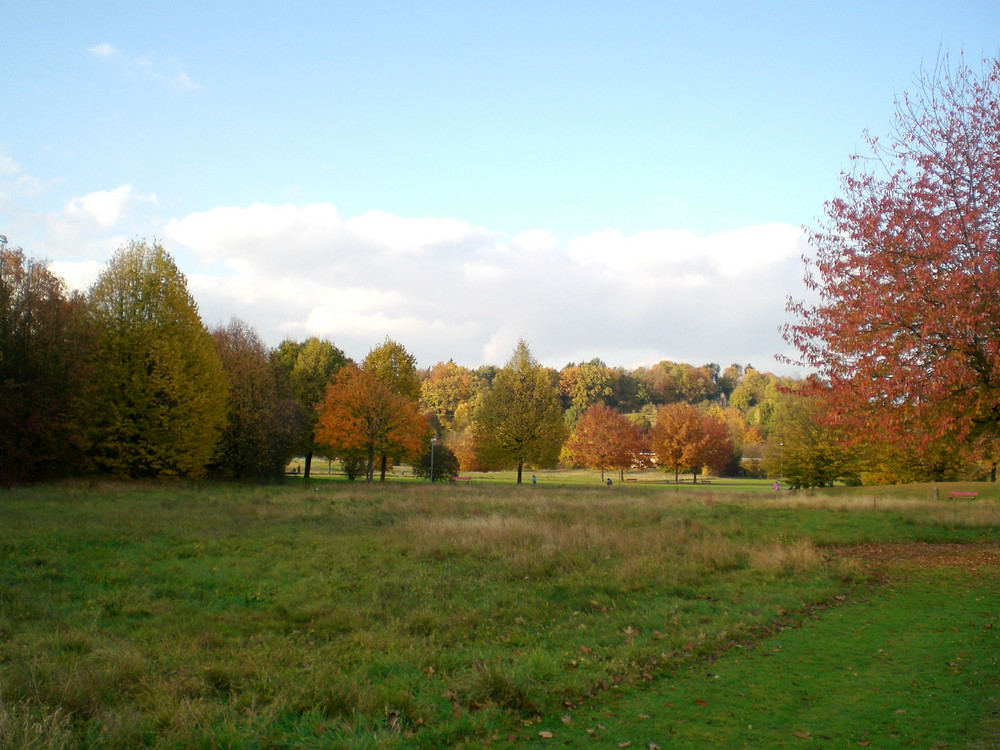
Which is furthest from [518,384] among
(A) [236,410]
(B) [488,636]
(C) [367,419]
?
(B) [488,636]

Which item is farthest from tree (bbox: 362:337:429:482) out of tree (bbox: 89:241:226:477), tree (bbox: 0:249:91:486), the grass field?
the grass field

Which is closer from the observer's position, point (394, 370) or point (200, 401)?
point (200, 401)

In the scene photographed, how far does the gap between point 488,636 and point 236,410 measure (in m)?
39.8

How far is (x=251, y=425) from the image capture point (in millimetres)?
44656

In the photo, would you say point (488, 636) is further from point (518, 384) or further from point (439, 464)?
point (439, 464)

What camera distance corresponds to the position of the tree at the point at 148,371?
35781 mm

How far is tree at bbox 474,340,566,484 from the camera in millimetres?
47438

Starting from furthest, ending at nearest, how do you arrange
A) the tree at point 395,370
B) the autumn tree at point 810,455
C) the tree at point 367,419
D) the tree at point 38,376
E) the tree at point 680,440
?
the tree at point 680,440
the tree at point 395,370
the autumn tree at point 810,455
the tree at point 367,419
the tree at point 38,376

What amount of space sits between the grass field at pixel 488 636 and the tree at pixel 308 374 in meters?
34.3

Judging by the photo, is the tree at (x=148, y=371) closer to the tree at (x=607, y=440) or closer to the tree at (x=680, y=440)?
the tree at (x=607, y=440)

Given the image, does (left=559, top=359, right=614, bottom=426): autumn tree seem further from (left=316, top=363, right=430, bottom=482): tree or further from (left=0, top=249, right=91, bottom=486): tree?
(left=0, top=249, right=91, bottom=486): tree

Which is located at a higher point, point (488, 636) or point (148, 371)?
point (148, 371)

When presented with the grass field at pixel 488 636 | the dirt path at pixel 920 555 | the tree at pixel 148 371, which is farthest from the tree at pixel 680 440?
the dirt path at pixel 920 555

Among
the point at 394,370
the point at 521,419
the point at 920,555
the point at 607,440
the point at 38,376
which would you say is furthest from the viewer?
the point at 607,440
